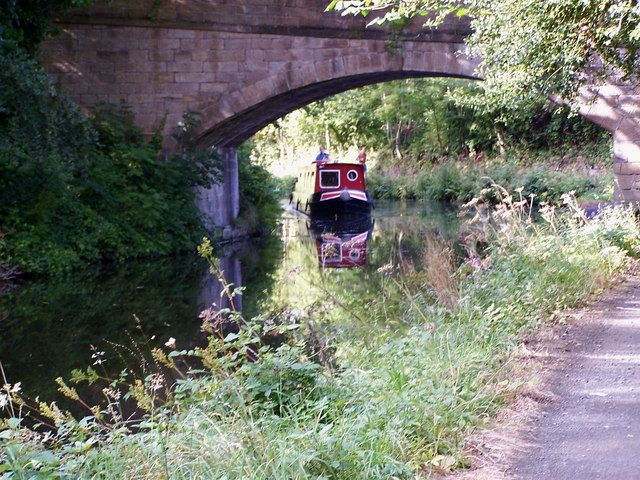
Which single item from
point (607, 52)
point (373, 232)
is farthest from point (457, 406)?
point (373, 232)

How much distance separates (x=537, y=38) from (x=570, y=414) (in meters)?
4.45

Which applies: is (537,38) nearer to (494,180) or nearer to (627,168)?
(627,168)

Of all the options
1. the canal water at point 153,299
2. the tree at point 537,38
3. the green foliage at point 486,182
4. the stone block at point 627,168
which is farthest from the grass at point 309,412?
the green foliage at point 486,182


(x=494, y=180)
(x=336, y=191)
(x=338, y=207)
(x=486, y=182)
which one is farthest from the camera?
(x=494, y=180)

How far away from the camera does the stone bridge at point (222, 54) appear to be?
556 inches

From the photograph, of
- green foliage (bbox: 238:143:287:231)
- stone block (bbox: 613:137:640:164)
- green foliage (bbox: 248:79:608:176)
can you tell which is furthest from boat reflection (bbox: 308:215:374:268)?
green foliage (bbox: 248:79:608:176)

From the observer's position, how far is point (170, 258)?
13.9 metres

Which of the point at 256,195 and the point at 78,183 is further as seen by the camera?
the point at 256,195

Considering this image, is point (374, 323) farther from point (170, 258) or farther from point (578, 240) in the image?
point (170, 258)

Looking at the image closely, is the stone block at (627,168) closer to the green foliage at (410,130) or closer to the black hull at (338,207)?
the black hull at (338,207)

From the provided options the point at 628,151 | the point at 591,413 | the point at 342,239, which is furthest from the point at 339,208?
the point at 591,413

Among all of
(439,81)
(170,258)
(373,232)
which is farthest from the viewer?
(439,81)

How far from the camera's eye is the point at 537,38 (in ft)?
24.2

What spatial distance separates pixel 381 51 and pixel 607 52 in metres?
6.96
